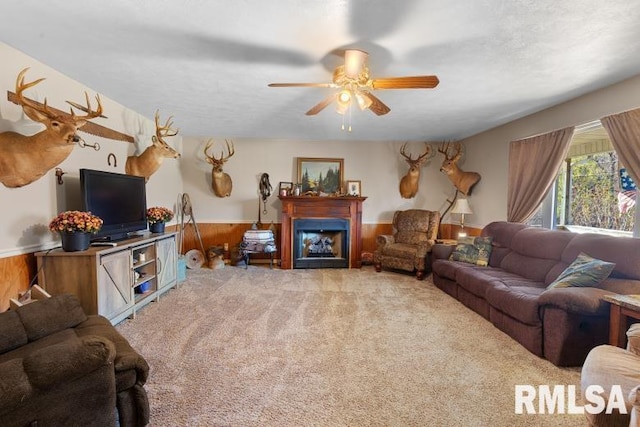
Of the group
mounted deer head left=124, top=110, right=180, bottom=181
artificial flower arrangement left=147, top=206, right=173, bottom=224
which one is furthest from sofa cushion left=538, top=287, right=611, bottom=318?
mounted deer head left=124, top=110, right=180, bottom=181

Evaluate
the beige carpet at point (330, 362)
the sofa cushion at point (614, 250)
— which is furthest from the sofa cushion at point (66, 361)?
the sofa cushion at point (614, 250)

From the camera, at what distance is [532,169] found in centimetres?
375

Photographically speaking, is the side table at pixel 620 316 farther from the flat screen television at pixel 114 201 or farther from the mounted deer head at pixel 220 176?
the mounted deer head at pixel 220 176

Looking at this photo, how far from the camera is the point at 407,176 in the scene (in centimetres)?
562

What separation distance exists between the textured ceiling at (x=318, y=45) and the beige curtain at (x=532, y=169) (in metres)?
0.46

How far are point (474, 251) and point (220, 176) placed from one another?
4.38 m

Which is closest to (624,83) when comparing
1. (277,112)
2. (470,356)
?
(470,356)

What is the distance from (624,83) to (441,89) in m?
1.63

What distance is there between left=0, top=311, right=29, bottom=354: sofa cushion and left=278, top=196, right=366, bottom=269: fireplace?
369 cm

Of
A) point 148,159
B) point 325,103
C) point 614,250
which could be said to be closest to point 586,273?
point 614,250

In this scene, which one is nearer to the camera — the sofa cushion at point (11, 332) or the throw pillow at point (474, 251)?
the sofa cushion at point (11, 332)

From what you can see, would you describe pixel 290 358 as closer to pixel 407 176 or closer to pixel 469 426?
pixel 469 426

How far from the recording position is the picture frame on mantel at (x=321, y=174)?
567 cm

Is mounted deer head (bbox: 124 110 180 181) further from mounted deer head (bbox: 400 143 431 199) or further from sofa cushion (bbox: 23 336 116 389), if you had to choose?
mounted deer head (bbox: 400 143 431 199)
